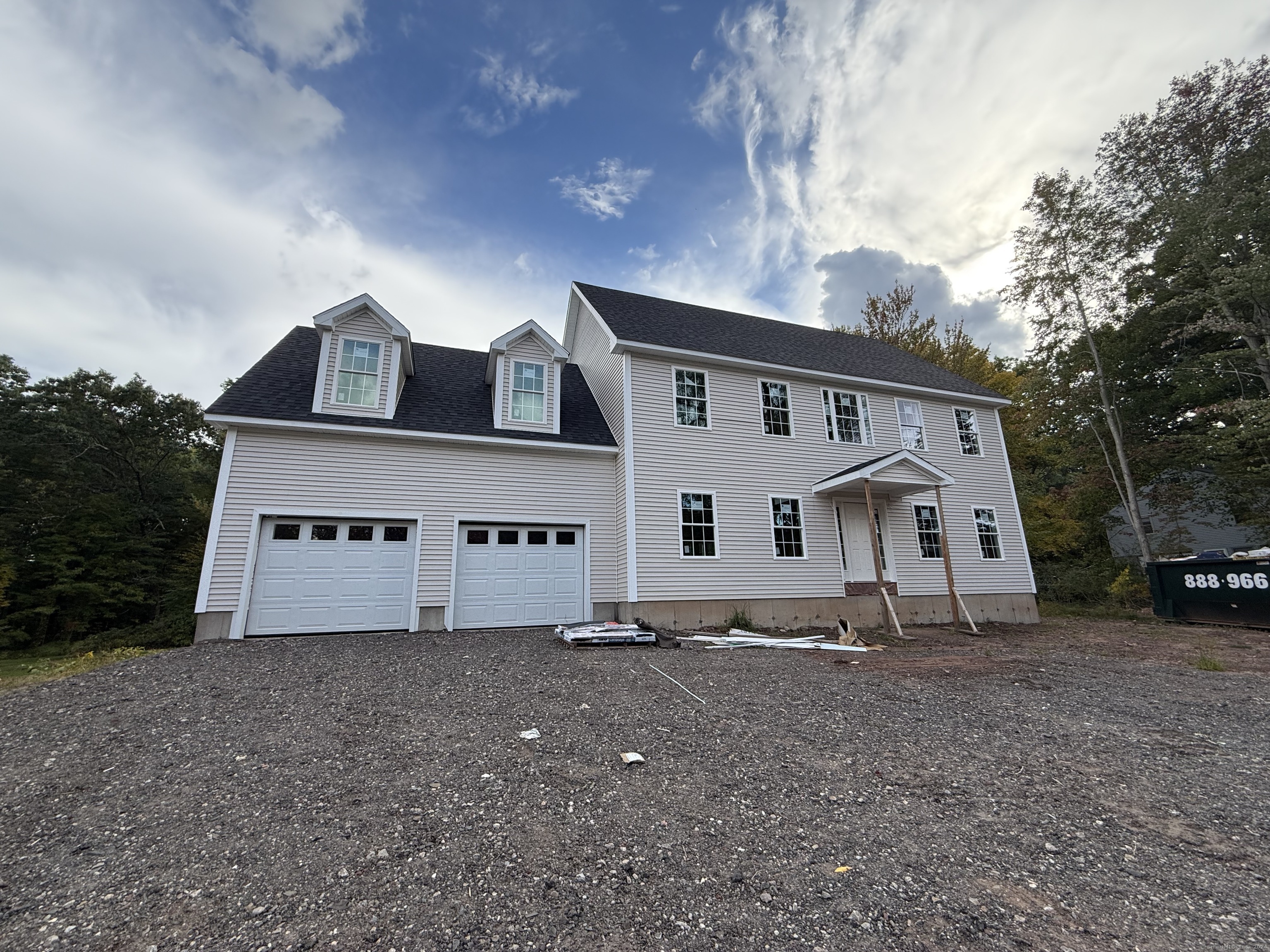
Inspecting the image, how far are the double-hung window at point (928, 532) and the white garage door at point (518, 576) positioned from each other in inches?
332

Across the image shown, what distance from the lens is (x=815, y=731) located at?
423cm

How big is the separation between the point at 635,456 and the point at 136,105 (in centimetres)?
1056

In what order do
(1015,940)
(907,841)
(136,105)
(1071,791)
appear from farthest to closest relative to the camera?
(136,105) → (1071,791) → (907,841) → (1015,940)

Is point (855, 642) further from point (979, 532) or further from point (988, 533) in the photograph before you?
point (988, 533)

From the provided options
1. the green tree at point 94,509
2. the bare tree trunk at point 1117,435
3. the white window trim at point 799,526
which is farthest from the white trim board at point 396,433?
the bare tree trunk at point 1117,435

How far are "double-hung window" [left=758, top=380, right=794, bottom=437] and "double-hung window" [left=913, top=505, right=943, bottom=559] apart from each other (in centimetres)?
395

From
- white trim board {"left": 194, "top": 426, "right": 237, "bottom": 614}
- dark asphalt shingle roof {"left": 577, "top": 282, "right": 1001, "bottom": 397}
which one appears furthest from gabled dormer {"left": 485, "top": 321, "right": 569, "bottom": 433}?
white trim board {"left": 194, "top": 426, "right": 237, "bottom": 614}

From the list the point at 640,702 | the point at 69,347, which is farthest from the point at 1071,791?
the point at 69,347

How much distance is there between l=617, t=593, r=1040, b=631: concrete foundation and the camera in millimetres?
9719

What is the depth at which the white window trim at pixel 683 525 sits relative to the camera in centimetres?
1015

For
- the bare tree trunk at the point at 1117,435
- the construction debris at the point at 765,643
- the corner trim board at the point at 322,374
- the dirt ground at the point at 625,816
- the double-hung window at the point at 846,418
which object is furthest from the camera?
the bare tree trunk at the point at 1117,435

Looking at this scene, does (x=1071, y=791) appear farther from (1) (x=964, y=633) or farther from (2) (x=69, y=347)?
(2) (x=69, y=347)

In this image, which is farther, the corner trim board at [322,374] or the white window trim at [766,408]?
the white window trim at [766,408]

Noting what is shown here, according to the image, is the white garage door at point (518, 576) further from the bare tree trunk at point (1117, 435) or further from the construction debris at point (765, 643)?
the bare tree trunk at point (1117, 435)
